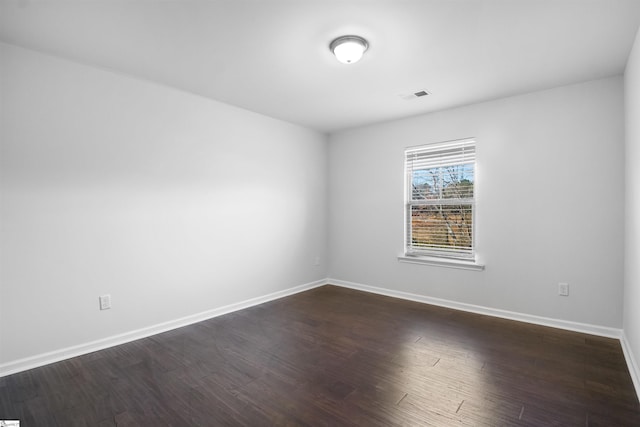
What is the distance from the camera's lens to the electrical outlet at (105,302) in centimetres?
286

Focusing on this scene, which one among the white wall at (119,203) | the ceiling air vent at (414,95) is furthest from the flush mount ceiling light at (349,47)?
the white wall at (119,203)

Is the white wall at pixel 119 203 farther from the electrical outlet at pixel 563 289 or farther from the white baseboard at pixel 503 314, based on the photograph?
the electrical outlet at pixel 563 289

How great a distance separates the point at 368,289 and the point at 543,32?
12.0ft

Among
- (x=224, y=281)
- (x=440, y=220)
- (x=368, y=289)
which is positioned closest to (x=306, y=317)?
(x=224, y=281)

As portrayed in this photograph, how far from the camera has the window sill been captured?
3.83 metres

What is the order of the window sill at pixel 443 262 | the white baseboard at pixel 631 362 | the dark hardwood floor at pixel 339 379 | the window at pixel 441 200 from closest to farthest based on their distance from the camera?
the dark hardwood floor at pixel 339 379, the white baseboard at pixel 631 362, the window sill at pixel 443 262, the window at pixel 441 200

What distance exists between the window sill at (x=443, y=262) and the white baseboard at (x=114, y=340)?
1.98 meters

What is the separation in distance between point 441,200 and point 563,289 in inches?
63.4

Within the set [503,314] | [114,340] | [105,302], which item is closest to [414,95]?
[503,314]

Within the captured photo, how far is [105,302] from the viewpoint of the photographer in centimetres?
288

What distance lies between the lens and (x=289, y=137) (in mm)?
4688

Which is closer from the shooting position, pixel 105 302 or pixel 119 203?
pixel 105 302

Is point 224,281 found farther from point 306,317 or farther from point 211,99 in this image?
point 211,99

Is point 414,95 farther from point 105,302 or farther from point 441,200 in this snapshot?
point 105,302
